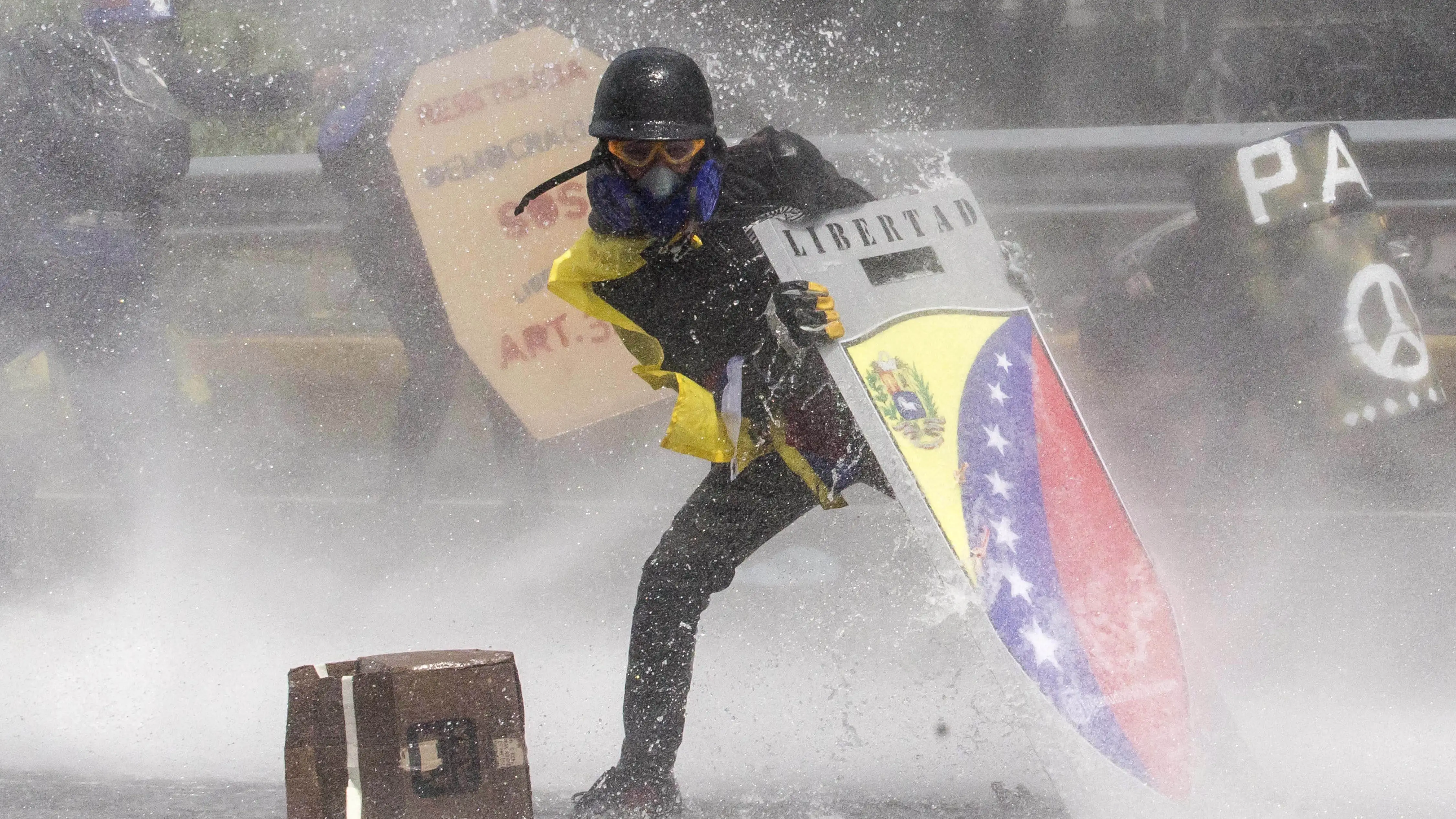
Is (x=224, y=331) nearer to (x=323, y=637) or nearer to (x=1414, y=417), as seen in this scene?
(x=323, y=637)

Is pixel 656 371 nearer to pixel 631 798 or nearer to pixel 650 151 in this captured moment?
pixel 650 151

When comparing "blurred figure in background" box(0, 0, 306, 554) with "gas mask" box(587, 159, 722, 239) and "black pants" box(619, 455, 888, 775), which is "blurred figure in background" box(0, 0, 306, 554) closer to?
"gas mask" box(587, 159, 722, 239)

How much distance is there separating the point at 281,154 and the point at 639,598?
2738 millimetres

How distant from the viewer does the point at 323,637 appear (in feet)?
13.8

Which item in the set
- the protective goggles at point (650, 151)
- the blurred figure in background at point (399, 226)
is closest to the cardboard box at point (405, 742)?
the protective goggles at point (650, 151)

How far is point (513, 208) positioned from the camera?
4223 mm

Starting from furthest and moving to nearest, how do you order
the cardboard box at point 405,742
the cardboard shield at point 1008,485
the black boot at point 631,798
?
the black boot at point 631,798, the cardboard shield at point 1008,485, the cardboard box at point 405,742

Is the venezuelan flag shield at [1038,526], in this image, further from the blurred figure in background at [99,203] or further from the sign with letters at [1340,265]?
the blurred figure in background at [99,203]

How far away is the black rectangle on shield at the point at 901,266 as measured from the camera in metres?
2.82

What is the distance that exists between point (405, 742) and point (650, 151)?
1.18 meters

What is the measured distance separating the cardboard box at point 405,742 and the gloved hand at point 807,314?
2.73ft

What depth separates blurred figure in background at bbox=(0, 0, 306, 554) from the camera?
168 inches

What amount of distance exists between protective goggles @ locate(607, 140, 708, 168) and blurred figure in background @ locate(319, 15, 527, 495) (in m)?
1.79

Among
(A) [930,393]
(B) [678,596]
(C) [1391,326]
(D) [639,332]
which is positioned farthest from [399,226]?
(C) [1391,326]
